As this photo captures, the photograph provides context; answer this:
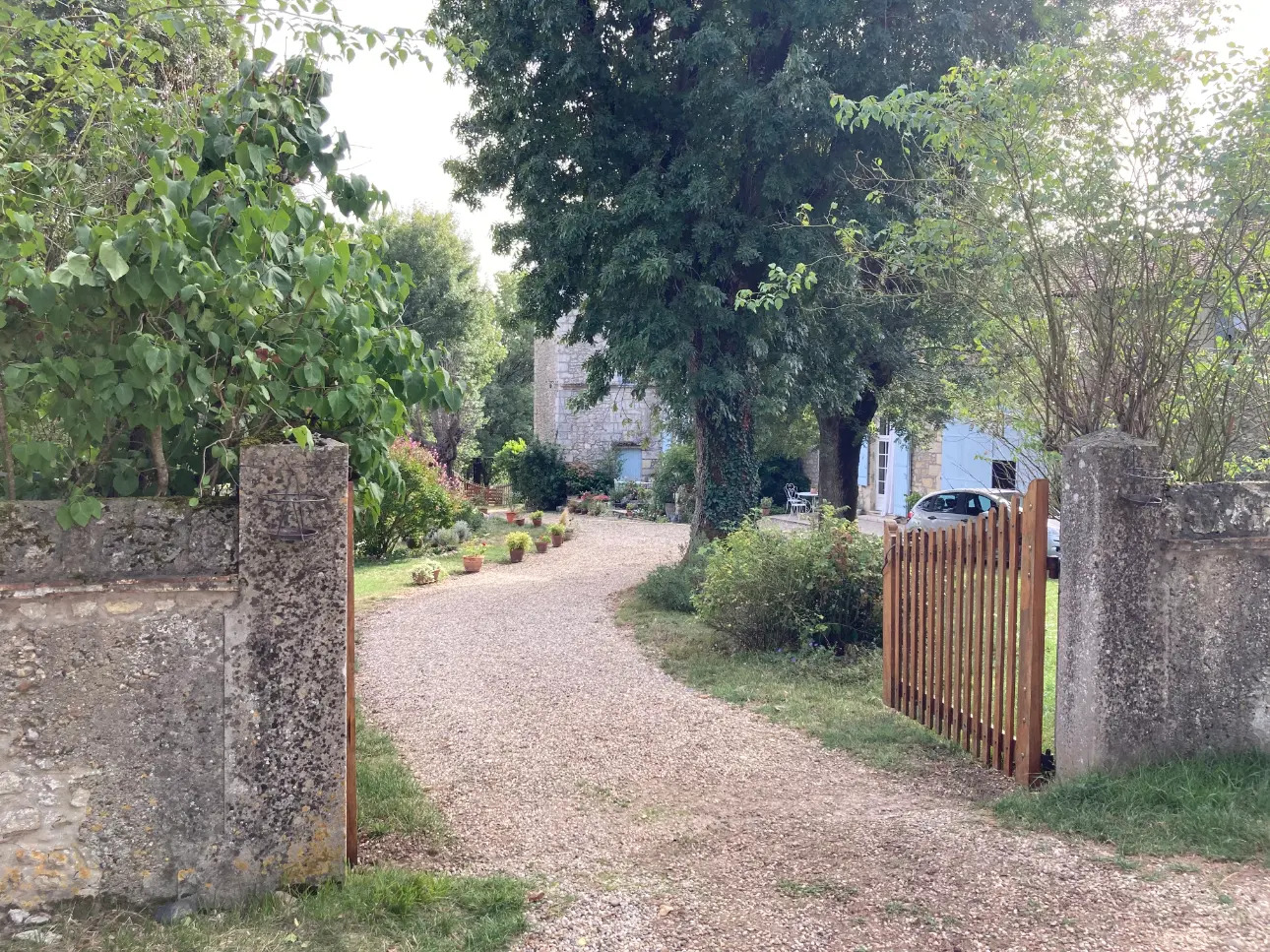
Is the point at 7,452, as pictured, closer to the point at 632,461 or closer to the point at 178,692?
the point at 178,692

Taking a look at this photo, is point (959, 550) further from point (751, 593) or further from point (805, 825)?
point (751, 593)

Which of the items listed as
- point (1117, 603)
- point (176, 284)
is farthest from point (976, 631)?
point (176, 284)

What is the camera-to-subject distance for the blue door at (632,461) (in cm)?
2997

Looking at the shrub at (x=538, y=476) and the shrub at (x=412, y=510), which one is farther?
the shrub at (x=538, y=476)

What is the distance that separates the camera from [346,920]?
9.91 ft

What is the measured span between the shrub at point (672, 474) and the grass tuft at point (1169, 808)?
19.5 metres

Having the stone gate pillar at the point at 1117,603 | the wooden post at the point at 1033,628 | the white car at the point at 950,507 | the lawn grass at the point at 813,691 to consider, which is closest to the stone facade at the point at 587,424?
the white car at the point at 950,507

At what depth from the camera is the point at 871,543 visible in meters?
8.03

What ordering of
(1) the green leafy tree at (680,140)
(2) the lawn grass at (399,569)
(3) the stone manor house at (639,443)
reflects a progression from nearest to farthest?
(1) the green leafy tree at (680,140), (2) the lawn grass at (399,569), (3) the stone manor house at (639,443)

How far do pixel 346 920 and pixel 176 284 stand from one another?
7.38ft

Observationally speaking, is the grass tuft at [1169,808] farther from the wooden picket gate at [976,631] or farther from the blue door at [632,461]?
the blue door at [632,461]

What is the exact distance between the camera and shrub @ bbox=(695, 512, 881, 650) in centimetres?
780

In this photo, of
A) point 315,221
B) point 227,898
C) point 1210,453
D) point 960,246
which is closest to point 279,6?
point 315,221

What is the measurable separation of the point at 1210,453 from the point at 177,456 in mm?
4896
